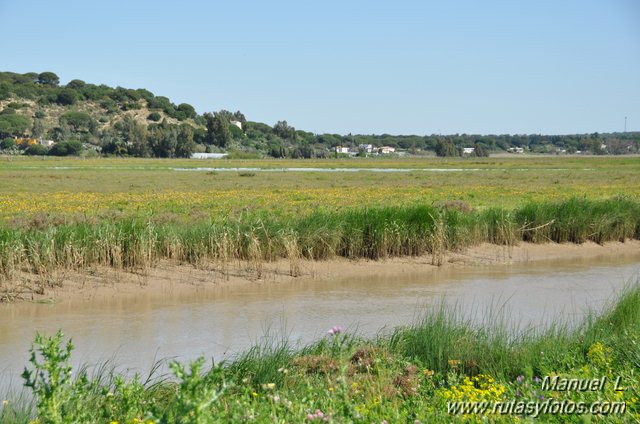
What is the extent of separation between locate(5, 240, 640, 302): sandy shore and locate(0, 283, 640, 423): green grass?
5.31 m

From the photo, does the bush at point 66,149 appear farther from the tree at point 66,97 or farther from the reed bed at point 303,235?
the reed bed at point 303,235

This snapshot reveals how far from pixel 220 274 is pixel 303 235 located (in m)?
2.45

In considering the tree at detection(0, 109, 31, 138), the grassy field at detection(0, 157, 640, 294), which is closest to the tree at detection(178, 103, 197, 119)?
the tree at detection(0, 109, 31, 138)

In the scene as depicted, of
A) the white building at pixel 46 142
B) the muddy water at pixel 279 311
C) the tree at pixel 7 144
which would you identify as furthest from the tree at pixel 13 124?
the muddy water at pixel 279 311

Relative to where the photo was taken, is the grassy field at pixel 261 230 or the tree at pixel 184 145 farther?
the tree at pixel 184 145

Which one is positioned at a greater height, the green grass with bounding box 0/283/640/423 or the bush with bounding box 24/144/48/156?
the green grass with bounding box 0/283/640/423

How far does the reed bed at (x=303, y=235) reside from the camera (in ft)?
51.3

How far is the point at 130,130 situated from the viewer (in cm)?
13012

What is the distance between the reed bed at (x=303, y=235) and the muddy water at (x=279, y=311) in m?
1.12

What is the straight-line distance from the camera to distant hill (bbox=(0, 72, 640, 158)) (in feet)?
400

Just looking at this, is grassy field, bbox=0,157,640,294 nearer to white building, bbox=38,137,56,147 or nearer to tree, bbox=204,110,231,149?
white building, bbox=38,137,56,147

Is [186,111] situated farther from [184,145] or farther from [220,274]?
[220,274]

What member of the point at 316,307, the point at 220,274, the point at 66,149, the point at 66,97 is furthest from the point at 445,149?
the point at 316,307

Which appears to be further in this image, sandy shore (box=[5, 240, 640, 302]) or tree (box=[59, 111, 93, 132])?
tree (box=[59, 111, 93, 132])
